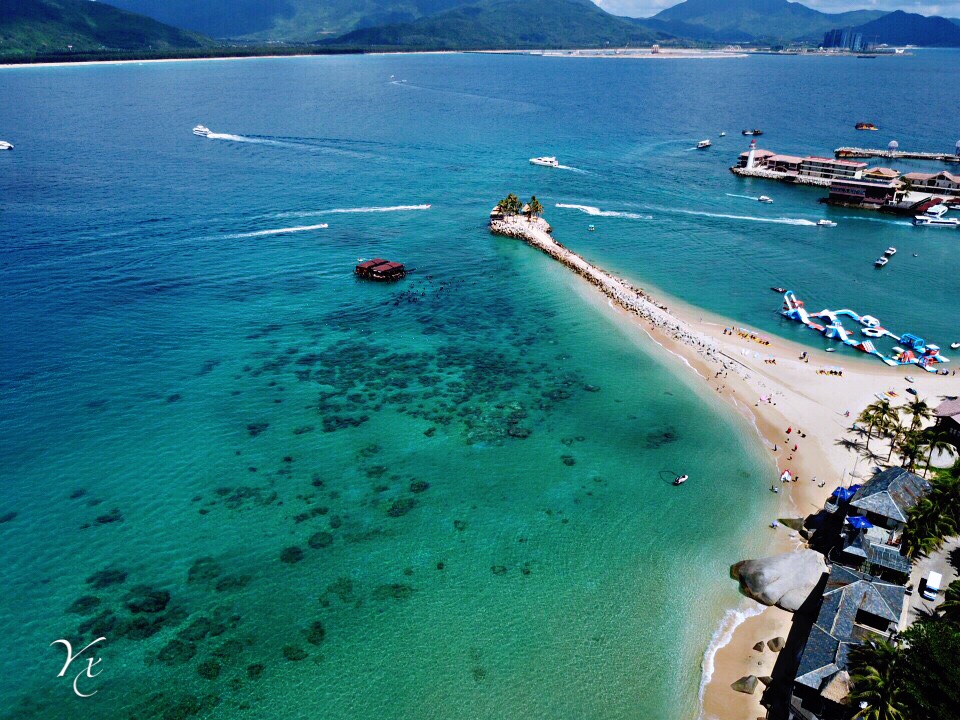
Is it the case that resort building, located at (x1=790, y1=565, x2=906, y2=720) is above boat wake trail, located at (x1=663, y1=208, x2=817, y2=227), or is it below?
below

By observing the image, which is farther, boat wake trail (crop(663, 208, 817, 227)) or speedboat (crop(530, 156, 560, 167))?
speedboat (crop(530, 156, 560, 167))

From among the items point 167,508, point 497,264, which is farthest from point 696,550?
point 497,264

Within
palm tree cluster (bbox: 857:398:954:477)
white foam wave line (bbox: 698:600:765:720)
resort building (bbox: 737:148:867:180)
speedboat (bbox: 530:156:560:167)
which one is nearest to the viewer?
white foam wave line (bbox: 698:600:765:720)

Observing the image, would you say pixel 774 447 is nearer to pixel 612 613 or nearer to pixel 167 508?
pixel 612 613

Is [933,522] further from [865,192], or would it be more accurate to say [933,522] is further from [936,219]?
[865,192]

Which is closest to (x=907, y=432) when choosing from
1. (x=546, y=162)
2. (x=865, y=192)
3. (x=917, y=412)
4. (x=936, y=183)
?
(x=917, y=412)

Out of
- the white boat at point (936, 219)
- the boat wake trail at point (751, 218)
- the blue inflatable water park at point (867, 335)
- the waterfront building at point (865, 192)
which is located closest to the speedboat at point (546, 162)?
the boat wake trail at point (751, 218)

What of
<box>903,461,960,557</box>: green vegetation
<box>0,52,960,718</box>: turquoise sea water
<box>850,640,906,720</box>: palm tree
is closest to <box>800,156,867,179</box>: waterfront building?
<box>0,52,960,718</box>: turquoise sea water

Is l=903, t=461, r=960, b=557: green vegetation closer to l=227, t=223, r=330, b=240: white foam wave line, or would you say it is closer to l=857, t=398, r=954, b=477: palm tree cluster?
l=857, t=398, r=954, b=477: palm tree cluster
